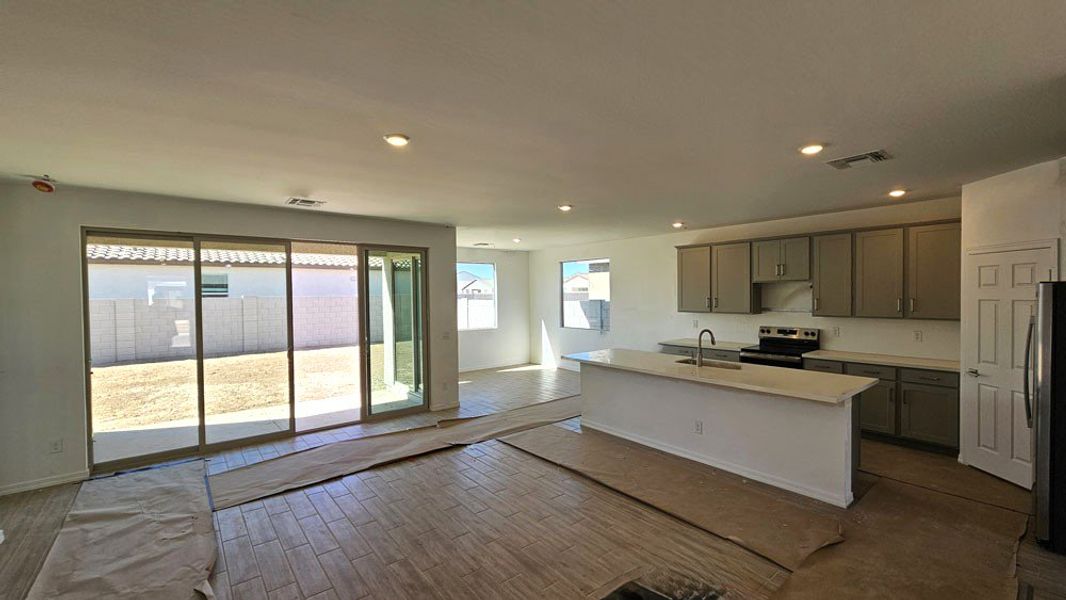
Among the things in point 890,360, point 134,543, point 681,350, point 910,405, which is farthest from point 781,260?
point 134,543

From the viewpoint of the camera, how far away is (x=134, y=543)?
2873mm

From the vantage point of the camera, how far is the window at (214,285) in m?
4.61

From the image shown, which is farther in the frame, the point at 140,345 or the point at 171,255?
the point at 171,255

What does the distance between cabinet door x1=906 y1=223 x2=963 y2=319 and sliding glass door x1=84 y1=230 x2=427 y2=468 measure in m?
5.60

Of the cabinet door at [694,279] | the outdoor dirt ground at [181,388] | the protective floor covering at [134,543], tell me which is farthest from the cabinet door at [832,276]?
the protective floor covering at [134,543]

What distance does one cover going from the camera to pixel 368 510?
3.31 m

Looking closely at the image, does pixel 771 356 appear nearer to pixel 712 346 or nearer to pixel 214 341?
pixel 712 346

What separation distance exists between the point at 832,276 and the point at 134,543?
6.71 m

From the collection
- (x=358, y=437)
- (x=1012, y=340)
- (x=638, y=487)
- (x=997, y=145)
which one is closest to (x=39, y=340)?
(x=358, y=437)

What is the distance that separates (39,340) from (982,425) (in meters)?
7.98

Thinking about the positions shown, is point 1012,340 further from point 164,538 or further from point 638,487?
point 164,538

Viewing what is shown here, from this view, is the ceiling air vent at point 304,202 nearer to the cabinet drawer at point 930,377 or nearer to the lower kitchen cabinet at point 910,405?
the lower kitchen cabinet at point 910,405

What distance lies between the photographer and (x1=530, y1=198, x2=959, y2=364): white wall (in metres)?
4.86

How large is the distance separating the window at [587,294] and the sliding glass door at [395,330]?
142 inches
